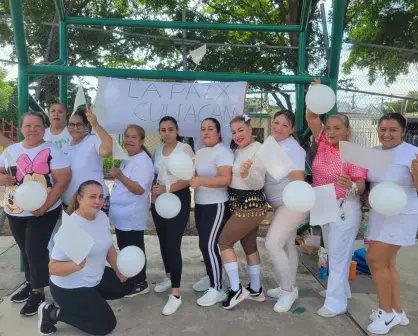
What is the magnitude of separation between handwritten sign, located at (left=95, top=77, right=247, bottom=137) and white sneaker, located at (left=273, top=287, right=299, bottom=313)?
63.9 inches

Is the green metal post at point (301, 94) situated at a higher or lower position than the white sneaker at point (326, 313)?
higher

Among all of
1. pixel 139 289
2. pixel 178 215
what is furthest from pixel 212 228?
pixel 139 289

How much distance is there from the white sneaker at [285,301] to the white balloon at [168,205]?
3.74ft

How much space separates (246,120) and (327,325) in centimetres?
170

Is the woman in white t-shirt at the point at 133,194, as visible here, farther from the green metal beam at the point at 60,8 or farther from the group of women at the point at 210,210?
the green metal beam at the point at 60,8

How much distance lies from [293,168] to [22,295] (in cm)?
246

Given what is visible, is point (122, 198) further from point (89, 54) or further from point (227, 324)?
point (89, 54)

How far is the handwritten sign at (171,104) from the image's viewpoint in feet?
12.6

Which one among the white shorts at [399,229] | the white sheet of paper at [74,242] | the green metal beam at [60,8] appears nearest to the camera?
the white sheet of paper at [74,242]

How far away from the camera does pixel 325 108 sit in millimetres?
3164

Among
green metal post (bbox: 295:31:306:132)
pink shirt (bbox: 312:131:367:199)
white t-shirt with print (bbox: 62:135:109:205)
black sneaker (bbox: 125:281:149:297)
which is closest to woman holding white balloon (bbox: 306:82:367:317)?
pink shirt (bbox: 312:131:367:199)

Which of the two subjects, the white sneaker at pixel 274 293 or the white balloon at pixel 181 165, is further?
the white sneaker at pixel 274 293

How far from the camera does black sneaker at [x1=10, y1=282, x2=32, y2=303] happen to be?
3246 mm

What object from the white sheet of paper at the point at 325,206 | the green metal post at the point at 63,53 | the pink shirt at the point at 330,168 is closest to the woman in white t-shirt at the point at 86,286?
the white sheet of paper at the point at 325,206
